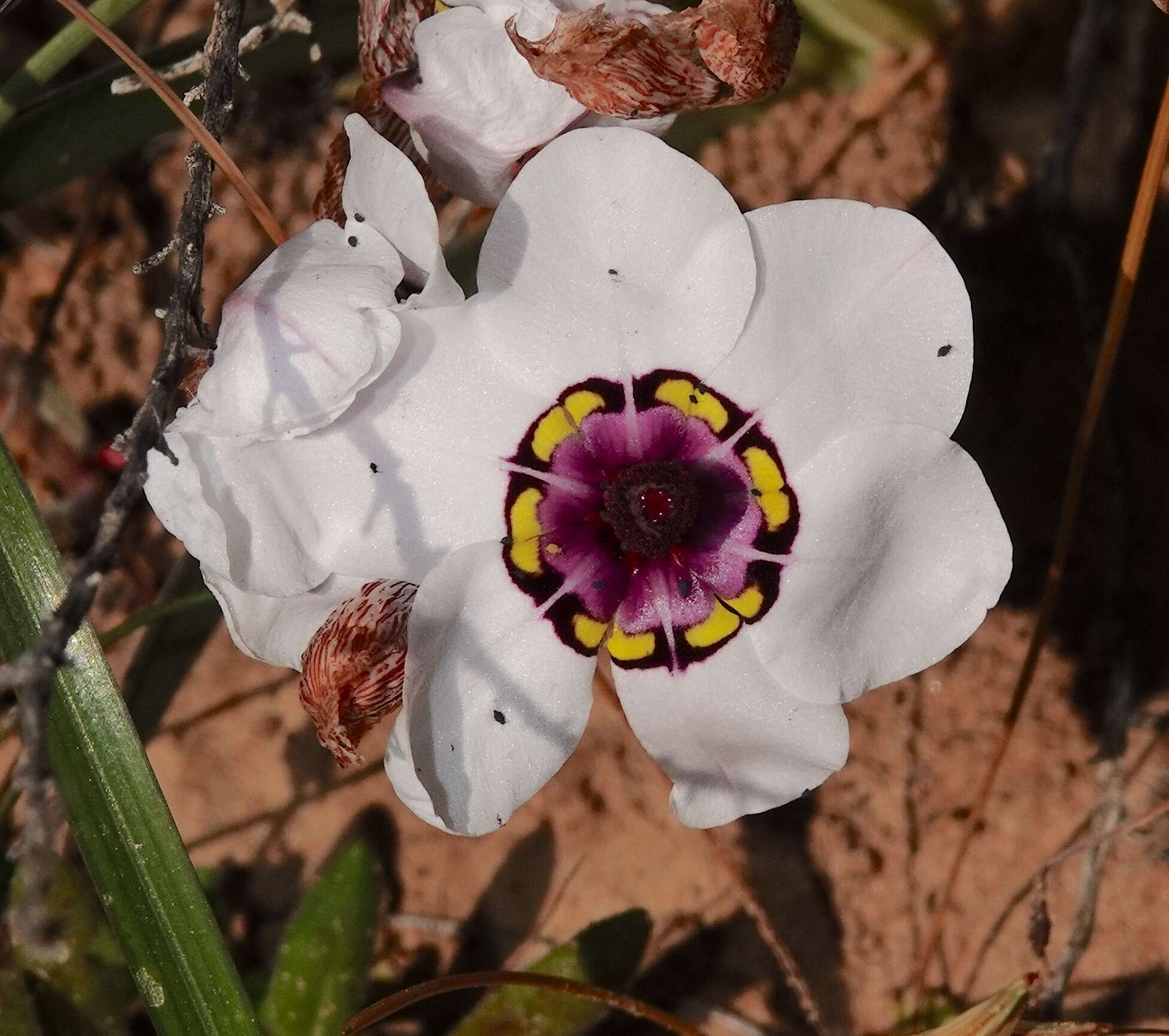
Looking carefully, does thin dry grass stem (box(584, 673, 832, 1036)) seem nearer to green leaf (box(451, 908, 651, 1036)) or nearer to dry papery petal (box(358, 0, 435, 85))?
green leaf (box(451, 908, 651, 1036))

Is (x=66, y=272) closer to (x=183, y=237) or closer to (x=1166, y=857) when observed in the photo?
(x=183, y=237)

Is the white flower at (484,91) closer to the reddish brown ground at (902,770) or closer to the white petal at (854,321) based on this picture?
the white petal at (854,321)

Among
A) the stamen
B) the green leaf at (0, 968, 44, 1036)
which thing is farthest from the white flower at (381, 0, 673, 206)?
the green leaf at (0, 968, 44, 1036)

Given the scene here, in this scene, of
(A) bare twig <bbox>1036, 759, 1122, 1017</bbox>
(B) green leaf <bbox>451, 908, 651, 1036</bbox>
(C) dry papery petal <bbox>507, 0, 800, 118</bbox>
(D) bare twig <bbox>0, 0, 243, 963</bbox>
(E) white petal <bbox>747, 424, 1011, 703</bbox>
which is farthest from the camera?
(A) bare twig <bbox>1036, 759, 1122, 1017</bbox>

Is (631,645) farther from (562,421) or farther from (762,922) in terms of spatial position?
(762,922)

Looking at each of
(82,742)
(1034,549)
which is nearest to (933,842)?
(1034,549)

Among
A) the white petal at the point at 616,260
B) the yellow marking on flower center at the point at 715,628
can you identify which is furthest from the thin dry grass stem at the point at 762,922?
the white petal at the point at 616,260

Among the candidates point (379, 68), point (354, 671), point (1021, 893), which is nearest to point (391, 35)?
point (379, 68)
